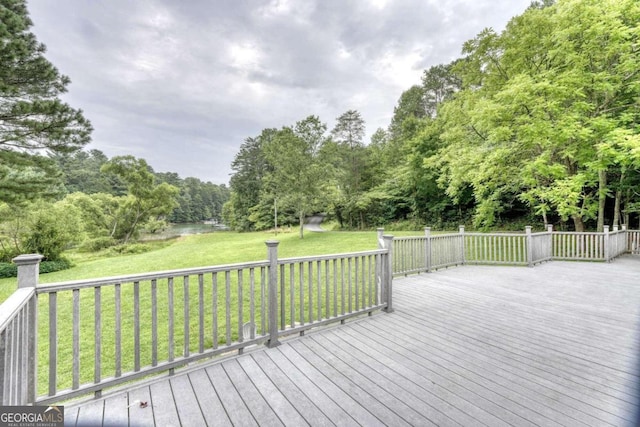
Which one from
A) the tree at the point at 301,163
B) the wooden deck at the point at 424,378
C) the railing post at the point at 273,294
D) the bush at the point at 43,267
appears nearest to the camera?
the wooden deck at the point at 424,378

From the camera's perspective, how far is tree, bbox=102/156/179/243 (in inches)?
762

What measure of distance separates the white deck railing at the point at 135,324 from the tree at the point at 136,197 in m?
16.7

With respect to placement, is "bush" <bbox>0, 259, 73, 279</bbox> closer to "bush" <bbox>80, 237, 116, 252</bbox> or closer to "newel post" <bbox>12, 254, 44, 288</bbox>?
"bush" <bbox>80, 237, 116, 252</bbox>

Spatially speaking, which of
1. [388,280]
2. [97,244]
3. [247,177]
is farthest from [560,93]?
[247,177]

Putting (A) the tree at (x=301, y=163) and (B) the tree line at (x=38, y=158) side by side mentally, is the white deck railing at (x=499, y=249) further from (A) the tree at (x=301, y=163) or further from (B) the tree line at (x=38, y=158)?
(B) the tree line at (x=38, y=158)

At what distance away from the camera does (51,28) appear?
8117mm

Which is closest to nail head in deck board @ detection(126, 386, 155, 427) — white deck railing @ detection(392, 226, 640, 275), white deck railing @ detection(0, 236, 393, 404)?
white deck railing @ detection(0, 236, 393, 404)

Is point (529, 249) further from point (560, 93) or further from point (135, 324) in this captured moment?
point (135, 324)


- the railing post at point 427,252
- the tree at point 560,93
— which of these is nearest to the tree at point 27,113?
the railing post at point 427,252

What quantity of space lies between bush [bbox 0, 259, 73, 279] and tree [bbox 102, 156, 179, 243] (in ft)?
30.7

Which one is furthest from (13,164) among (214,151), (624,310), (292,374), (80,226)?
(214,151)

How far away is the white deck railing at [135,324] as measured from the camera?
1617mm

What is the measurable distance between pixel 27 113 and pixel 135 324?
9198 millimetres

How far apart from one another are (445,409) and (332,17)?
987cm
